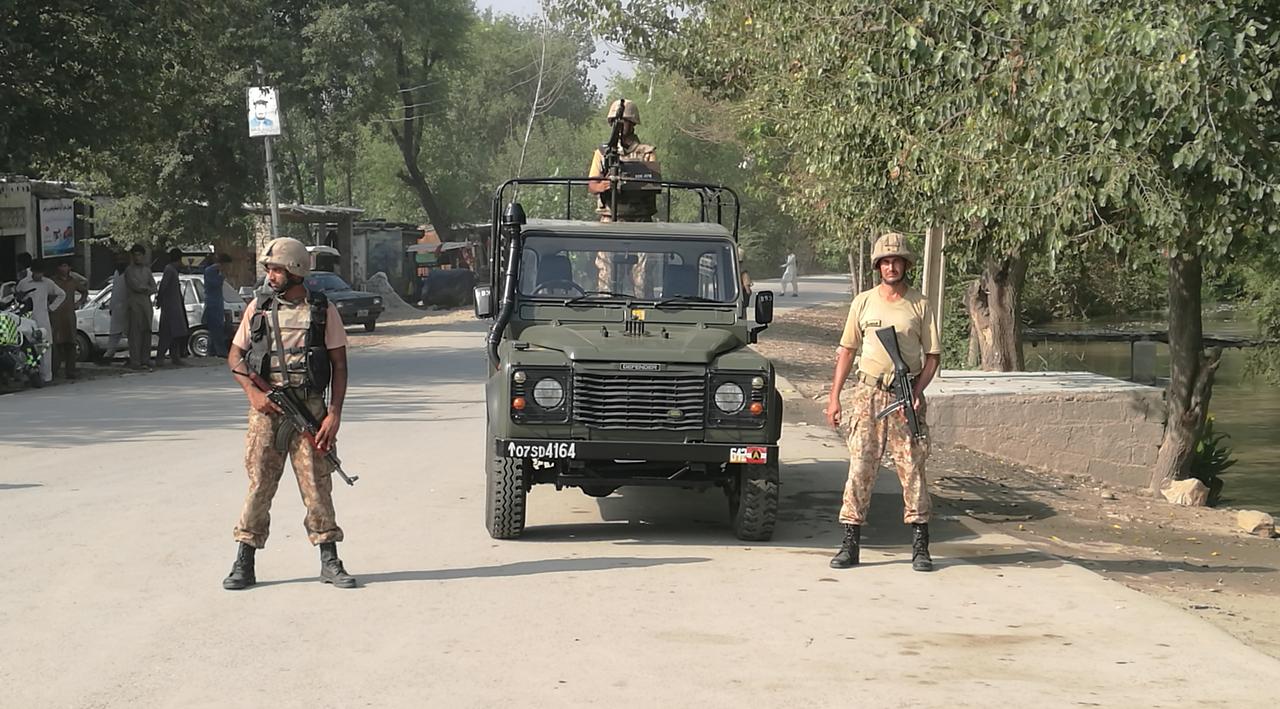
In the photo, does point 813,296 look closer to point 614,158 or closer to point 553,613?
point 614,158

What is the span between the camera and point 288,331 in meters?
8.00

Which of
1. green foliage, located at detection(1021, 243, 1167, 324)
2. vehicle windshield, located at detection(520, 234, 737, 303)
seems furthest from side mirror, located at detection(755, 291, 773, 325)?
green foliage, located at detection(1021, 243, 1167, 324)

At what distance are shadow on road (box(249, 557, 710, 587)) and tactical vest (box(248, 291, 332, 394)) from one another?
107 cm

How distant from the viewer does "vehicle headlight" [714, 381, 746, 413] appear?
940 centimetres

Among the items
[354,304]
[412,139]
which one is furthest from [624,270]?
[412,139]

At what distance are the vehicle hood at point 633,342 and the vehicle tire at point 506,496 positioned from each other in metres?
0.74

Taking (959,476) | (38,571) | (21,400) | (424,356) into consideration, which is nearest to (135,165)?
(424,356)

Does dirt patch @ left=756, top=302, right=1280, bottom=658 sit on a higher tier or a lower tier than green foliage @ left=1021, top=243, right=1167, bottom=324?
lower

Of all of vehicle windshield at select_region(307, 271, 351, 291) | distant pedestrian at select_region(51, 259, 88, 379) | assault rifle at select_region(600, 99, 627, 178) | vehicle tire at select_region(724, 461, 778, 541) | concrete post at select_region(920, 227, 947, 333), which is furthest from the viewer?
vehicle windshield at select_region(307, 271, 351, 291)

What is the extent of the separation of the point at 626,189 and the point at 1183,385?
20.5 feet

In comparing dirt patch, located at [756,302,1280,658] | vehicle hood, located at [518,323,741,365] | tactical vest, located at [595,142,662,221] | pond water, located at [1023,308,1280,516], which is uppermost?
tactical vest, located at [595,142,662,221]

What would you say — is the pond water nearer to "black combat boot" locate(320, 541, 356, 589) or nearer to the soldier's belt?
the soldier's belt

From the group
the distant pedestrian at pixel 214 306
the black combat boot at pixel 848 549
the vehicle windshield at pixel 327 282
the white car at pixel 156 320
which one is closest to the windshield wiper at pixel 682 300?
the black combat boot at pixel 848 549

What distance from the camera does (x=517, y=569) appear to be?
342 inches
